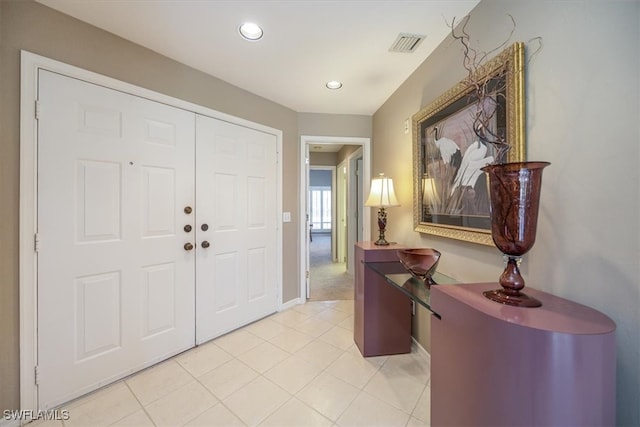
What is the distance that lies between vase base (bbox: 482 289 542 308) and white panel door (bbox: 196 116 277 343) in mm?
2046

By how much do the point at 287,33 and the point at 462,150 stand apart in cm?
137

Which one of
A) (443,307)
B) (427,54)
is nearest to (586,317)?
(443,307)

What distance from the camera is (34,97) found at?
138 centimetres

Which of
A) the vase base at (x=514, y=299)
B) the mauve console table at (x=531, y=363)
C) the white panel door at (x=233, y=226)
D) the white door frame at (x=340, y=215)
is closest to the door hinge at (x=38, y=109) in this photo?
the white panel door at (x=233, y=226)

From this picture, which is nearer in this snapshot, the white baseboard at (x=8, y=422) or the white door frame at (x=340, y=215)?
the white baseboard at (x=8, y=422)

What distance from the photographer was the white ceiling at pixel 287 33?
143cm

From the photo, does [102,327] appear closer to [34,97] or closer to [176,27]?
[34,97]

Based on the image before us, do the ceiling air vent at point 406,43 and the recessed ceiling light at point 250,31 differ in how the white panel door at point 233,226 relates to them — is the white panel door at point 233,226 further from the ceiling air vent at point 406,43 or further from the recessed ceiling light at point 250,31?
the ceiling air vent at point 406,43

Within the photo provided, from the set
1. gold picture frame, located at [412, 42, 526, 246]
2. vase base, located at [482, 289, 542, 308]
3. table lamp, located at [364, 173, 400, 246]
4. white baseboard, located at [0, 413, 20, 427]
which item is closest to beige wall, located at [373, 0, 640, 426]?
gold picture frame, located at [412, 42, 526, 246]

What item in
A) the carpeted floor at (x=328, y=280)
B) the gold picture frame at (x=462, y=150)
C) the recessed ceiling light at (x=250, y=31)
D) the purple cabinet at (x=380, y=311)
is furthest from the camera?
the carpeted floor at (x=328, y=280)

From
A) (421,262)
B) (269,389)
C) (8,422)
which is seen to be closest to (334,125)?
(421,262)

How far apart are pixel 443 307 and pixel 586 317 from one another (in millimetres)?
413

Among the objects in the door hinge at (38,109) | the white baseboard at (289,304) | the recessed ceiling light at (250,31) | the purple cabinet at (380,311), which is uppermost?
the recessed ceiling light at (250,31)

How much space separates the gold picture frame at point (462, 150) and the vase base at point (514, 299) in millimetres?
435
